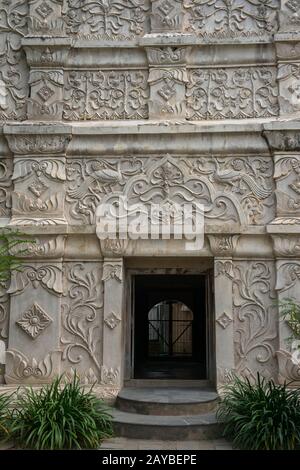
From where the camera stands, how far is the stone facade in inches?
245

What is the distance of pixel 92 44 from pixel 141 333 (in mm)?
4734

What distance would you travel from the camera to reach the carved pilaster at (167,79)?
267 inches

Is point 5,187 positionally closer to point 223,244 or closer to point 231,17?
point 223,244

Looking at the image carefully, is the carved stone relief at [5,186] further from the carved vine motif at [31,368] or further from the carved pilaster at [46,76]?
the carved vine motif at [31,368]

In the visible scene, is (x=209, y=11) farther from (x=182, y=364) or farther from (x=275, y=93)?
(x=182, y=364)

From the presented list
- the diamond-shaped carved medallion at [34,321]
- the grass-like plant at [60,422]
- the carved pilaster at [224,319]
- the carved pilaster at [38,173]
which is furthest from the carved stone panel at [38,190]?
the grass-like plant at [60,422]

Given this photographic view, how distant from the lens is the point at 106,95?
6.92m

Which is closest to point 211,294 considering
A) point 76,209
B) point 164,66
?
point 76,209

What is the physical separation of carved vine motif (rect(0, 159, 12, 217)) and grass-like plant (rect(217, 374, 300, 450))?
3.74 metres

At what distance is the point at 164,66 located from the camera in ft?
22.5

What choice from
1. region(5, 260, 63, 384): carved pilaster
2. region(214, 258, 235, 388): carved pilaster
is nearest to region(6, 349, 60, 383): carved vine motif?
region(5, 260, 63, 384): carved pilaster

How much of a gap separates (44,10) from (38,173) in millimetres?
2474

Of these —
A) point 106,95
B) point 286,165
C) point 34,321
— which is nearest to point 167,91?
point 106,95

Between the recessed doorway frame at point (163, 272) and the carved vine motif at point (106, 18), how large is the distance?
329 centimetres
